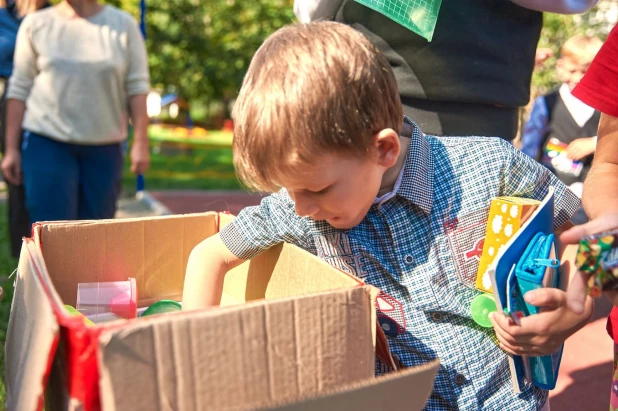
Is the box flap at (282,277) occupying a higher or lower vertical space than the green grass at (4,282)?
higher

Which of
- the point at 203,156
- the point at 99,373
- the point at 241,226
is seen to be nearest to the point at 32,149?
the point at 241,226

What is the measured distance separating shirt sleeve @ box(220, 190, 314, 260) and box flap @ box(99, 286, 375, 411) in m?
0.37

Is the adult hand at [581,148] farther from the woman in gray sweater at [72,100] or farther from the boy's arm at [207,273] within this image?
the boy's arm at [207,273]

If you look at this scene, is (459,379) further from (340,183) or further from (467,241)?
(340,183)

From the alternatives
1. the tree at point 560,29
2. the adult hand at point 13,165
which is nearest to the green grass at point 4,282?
the adult hand at point 13,165

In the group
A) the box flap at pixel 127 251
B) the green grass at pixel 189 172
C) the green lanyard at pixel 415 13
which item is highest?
the green lanyard at pixel 415 13

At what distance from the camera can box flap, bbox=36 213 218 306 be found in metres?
1.42

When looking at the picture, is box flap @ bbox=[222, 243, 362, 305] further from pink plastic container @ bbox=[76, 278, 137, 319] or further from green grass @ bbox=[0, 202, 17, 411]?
green grass @ bbox=[0, 202, 17, 411]

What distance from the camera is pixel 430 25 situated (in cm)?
152

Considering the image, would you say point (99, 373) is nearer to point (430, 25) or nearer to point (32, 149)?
point (430, 25)

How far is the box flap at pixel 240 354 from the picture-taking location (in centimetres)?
85

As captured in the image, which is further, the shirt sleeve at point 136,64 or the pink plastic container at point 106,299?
the shirt sleeve at point 136,64

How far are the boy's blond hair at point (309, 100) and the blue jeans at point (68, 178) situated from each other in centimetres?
183

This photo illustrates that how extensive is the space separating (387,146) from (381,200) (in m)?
0.13
